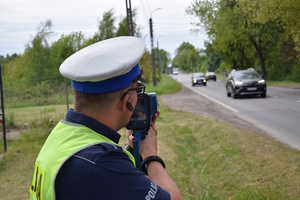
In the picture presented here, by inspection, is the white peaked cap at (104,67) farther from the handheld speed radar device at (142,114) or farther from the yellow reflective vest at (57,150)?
the handheld speed radar device at (142,114)

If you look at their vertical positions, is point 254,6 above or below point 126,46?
above

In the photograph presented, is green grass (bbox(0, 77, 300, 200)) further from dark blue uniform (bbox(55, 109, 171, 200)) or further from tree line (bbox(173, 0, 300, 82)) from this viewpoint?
tree line (bbox(173, 0, 300, 82))

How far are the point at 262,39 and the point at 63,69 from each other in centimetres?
4290

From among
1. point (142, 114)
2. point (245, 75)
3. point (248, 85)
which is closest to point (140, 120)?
point (142, 114)

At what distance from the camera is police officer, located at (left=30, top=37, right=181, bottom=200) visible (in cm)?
142

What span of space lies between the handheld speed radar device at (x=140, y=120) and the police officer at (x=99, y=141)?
0.15 meters

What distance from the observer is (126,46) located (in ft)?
5.35

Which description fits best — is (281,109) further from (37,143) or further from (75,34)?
(75,34)

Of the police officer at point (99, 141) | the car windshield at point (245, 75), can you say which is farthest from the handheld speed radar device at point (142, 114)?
the car windshield at point (245, 75)

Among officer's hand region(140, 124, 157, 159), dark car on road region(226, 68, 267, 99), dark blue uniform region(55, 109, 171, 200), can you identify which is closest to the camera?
dark blue uniform region(55, 109, 171, 200)

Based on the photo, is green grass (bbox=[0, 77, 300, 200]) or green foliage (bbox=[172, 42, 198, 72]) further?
green foliage (bbox=[172, 42, 198, 72])

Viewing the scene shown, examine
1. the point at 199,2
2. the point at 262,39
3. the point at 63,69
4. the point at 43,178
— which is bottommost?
the point at 43,178

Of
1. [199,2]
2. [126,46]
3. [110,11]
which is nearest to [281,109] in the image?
[126,46]

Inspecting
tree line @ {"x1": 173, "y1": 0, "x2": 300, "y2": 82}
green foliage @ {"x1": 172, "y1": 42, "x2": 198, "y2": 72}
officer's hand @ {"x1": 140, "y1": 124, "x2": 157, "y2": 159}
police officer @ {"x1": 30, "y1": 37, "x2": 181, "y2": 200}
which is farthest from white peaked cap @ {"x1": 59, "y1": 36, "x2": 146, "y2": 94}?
green foliage @ {"x1": 172, "y1": 42, "x2": 198, "y2": 72}
